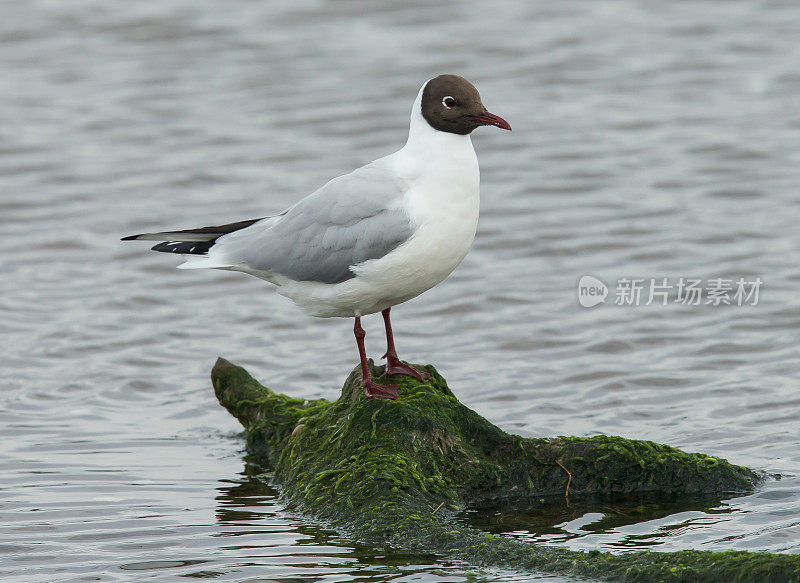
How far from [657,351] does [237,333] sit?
356 cm

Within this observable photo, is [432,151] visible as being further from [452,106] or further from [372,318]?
[372,318]

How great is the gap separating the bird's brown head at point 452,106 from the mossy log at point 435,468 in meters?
1.44

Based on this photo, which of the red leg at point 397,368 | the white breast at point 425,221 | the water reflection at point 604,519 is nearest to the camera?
the water reflection at point 604,519

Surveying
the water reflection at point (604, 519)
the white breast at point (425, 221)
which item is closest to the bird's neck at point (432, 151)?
the white breast at point (425, 221)

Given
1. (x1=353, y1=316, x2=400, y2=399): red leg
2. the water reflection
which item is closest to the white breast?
(x1=353, y1=316, x2=400, y2=399): red leg

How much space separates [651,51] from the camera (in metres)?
17.0

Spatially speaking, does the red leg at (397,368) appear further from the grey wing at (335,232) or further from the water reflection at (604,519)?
the water reflection at (604,519)

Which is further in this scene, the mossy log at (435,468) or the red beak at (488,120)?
the red beak at (488,120)

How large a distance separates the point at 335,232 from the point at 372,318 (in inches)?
160

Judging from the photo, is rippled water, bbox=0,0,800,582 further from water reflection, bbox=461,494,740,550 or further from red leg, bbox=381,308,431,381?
red leg, bbox=381,308,431,381

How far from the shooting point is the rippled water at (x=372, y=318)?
6543 mm

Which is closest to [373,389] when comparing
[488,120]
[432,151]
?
[432,151]

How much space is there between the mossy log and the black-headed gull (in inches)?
9.6

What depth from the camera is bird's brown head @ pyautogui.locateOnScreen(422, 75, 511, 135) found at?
6.74 meters
